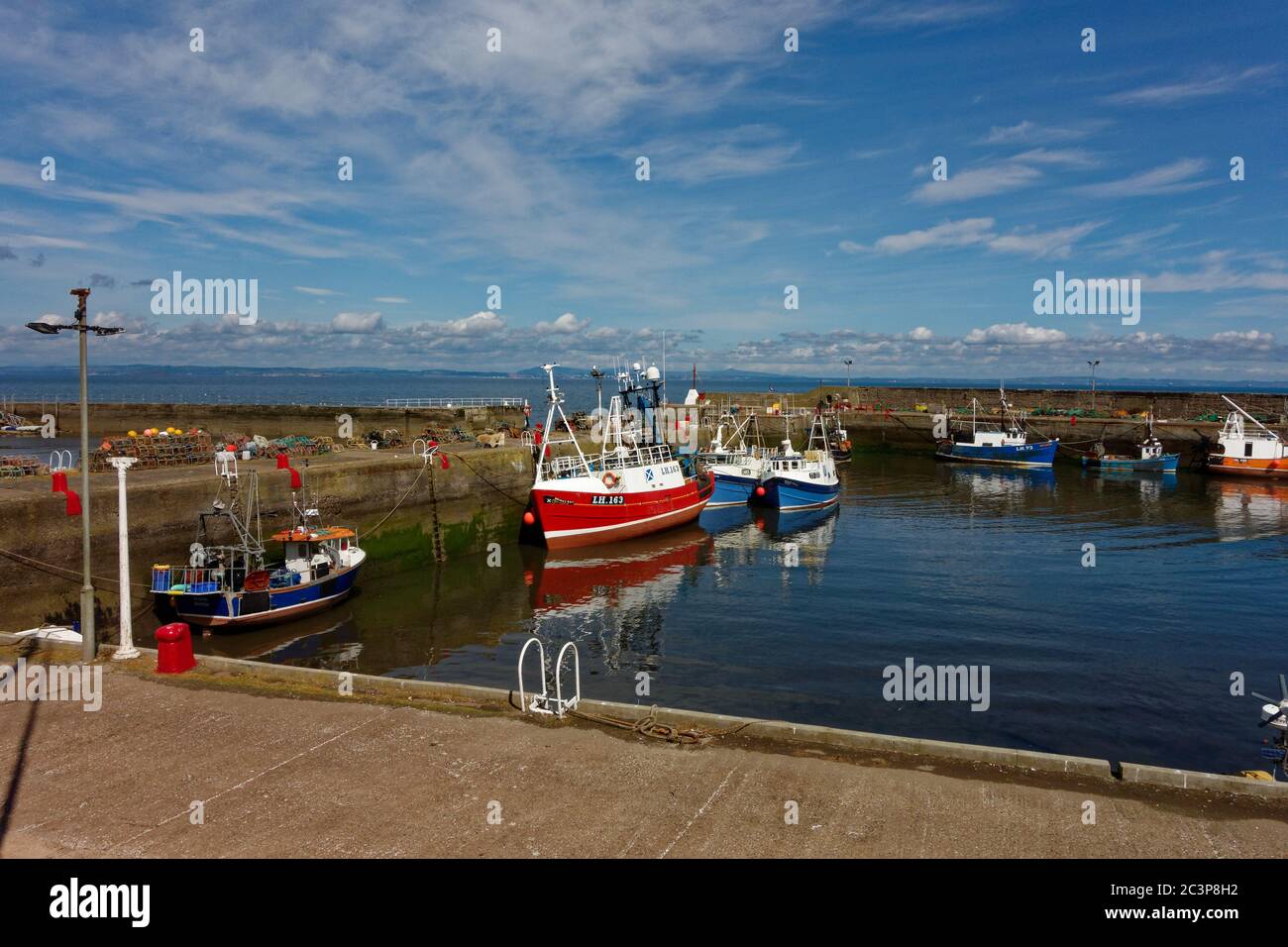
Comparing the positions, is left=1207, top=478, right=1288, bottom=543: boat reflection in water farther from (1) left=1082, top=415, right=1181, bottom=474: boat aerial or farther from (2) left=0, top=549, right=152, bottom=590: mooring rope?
(2) left=0, top=549, right=152, bottom=590: mooring rope

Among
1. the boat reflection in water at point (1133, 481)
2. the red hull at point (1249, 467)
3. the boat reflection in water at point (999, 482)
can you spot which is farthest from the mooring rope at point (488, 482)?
the red hull at point (1249, 467)

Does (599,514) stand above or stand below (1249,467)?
below

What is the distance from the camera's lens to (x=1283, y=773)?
12344 mm

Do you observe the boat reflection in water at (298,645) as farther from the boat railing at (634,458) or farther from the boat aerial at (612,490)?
the boat railing at (634,458)

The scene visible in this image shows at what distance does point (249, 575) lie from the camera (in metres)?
20.5

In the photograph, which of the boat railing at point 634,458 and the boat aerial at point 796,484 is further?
the boat aerial at point 796,484

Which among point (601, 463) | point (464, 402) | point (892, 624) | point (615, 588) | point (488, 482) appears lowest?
point (892, 624)

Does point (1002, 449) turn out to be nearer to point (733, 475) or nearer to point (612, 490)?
point (733, 475)

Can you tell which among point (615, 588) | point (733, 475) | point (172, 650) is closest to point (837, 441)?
point (733, 475)

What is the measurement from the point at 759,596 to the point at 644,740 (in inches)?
632

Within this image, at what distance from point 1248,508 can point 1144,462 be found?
13368mm

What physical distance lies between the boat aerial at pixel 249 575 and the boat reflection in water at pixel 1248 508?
35368 mm

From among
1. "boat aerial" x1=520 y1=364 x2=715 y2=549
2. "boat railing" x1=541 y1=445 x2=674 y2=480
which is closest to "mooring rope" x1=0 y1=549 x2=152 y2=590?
"boat aerial" x1=520 y1=364 x2=715 y2=549

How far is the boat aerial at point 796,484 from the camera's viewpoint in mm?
42281
